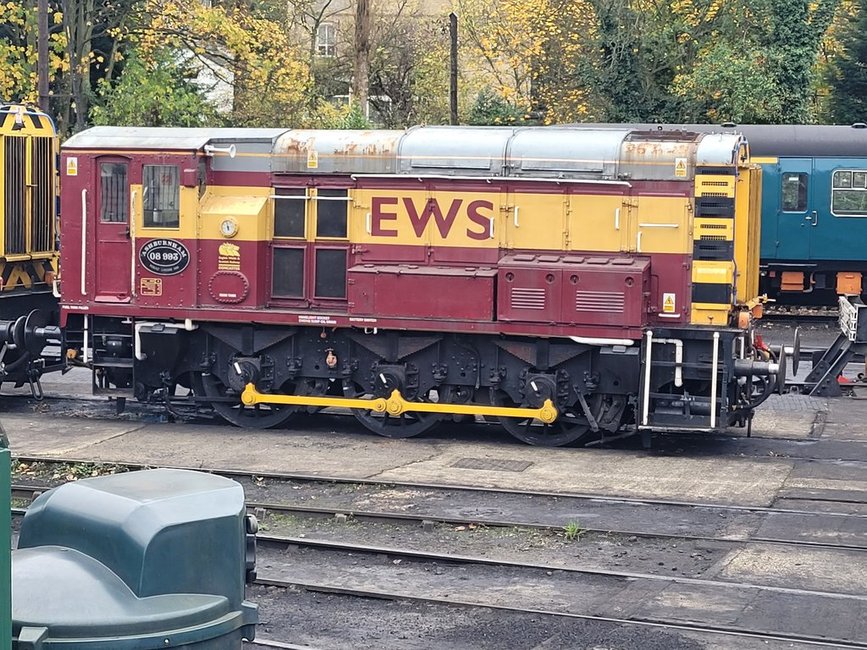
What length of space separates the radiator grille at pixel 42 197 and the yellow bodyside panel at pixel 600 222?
295 inches

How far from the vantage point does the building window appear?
47875mm

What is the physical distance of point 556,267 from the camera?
13.4 meters

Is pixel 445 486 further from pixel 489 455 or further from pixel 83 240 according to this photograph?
pixel 83 240

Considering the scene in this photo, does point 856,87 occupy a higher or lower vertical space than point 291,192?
higher

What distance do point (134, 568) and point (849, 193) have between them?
889 inches

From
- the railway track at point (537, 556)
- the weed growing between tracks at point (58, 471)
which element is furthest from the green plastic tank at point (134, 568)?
the weed growing between tracks at point (58, 471)

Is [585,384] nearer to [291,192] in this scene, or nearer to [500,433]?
[500,433]

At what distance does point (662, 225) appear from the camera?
13273mm

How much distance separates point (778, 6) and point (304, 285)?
69.5 feet

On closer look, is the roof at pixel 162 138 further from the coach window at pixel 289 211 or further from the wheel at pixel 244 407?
the wheel at pixel 244 407

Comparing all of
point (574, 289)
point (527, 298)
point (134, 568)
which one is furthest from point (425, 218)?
point (134, 568)

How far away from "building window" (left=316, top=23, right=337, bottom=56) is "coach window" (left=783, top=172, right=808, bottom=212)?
25.6 metres

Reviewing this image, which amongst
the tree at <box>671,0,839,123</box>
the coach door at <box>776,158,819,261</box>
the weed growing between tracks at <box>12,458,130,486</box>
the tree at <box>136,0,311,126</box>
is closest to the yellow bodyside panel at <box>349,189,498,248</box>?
the weed growing between tracks at <box>12,458,130,486</box>

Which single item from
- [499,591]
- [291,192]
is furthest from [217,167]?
[499,591]
